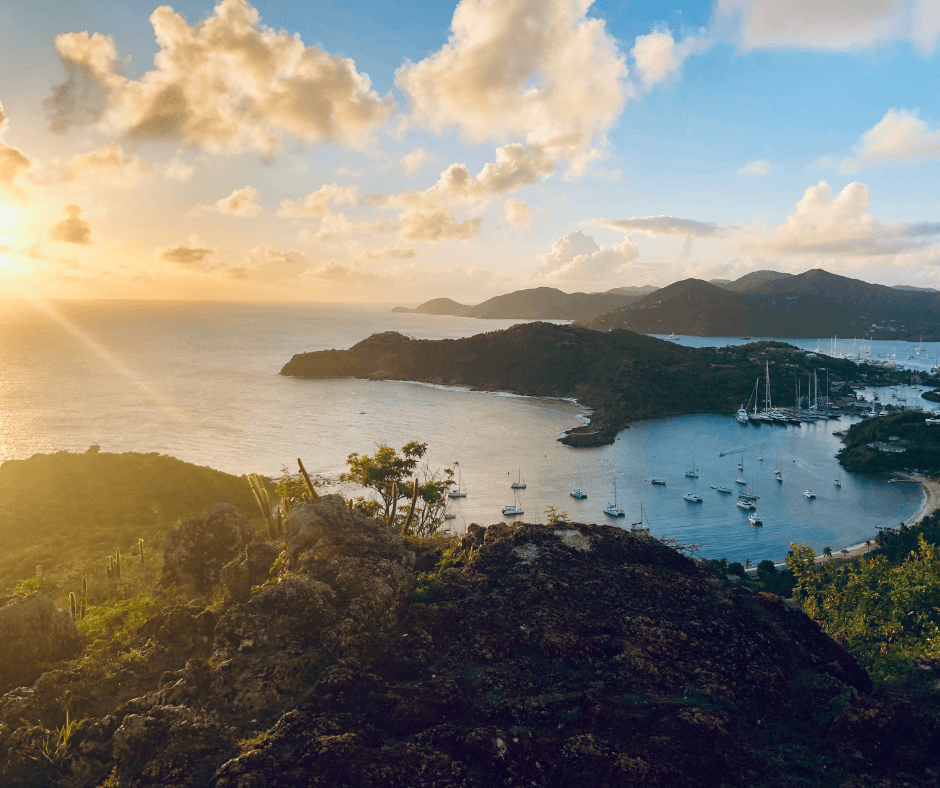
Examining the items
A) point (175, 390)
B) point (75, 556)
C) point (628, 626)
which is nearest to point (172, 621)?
point (628, 626)

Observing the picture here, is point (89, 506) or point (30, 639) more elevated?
point (30, 639)

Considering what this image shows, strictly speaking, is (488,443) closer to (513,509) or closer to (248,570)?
(513,509)

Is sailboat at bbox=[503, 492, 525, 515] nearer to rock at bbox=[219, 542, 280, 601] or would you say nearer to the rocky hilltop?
the rocky hilltop

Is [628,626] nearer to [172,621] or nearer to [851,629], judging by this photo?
[851,629]

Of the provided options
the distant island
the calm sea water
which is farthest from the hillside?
the distant island

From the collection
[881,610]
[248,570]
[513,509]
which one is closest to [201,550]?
[248,570]

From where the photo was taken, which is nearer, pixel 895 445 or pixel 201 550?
pixel 201 550
